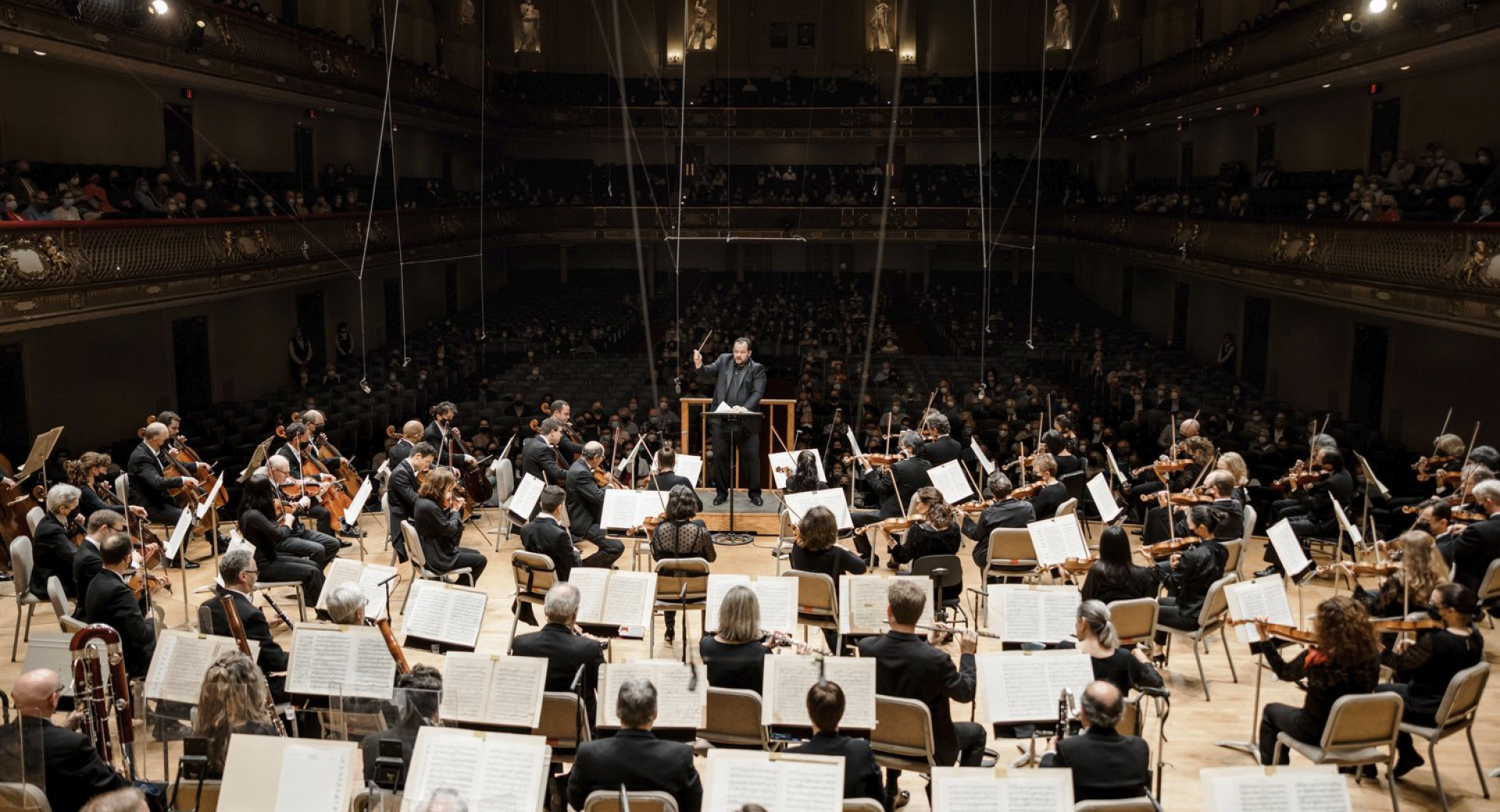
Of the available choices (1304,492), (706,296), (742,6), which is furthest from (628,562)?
(742,6)

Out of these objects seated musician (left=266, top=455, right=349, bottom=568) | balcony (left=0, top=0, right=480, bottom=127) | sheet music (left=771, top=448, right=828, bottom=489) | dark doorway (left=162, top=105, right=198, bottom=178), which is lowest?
seated musician (left=266, top=455, right=349, bottom=568)

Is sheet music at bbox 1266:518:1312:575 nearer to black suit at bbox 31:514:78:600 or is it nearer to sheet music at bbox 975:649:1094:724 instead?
sheet music at bbox 975:649:1094:724

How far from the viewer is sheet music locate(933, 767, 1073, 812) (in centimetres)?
515

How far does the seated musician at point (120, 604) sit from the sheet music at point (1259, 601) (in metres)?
6.96

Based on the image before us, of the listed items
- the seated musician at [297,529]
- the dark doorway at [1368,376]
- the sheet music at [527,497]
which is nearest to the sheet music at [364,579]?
the sheet music at [527,497]

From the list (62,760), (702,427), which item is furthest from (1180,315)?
(62,760)

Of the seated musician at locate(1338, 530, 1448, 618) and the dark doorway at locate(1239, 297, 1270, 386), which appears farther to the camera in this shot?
the dark doorway at locate(1239, 297, 1270, 386)

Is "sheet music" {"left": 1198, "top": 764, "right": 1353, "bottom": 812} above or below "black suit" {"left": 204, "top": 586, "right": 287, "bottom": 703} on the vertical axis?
above

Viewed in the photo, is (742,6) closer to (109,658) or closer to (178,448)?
(178,448)

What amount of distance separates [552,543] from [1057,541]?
3950mm

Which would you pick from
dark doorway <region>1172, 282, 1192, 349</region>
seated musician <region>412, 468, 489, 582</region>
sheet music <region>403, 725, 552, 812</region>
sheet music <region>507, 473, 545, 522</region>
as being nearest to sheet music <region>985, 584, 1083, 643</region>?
sheet music <region>403, 725, 552, 812</region>

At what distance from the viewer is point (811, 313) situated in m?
30.7

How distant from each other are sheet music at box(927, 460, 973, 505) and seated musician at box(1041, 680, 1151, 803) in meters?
5.49

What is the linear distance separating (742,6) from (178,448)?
27.5 metres
